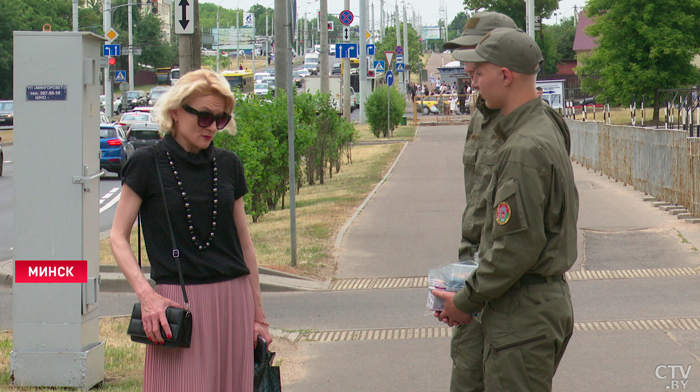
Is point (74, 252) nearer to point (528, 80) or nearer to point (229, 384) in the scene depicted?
point (229, 384)

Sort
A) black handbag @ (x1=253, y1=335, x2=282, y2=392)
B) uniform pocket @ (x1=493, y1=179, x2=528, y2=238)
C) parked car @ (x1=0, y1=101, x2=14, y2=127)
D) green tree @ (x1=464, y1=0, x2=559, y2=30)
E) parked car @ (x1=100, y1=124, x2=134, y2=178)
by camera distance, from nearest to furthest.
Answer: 1. uniform pocket @ (x1=493, y1=179, x2=528, y2=238)
2. black handbag @ (x1=253, y1=335, x2=282, y2=392)
3. parked car @ (x1=100, y1=124, x2=134, y2=178)
4. parked car @ (x1=0, y1=101, x2=14, y2=127)
5. green tree @ (x1=464, y1=0, x2=559, y2=30)

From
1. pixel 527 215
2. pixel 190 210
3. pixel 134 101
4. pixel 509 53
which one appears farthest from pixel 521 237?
pixel 134 101

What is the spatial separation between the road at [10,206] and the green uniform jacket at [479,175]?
8.89 metres

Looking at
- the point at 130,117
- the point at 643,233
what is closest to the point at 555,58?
the point at 130,117

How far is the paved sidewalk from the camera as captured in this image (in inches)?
242

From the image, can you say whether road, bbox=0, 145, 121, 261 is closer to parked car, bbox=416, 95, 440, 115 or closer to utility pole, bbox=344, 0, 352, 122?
utility pole, bbox=344, 0, 352, 122

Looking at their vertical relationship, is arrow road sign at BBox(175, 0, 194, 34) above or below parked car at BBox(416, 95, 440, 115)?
below

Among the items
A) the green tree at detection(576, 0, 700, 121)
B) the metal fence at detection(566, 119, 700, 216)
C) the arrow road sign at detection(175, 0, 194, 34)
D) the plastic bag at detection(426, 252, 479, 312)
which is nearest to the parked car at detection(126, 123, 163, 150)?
the metal fence at detection(566, 119, 700, 216)

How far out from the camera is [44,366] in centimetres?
567

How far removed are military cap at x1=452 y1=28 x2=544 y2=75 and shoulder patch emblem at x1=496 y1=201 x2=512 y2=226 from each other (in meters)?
0.52

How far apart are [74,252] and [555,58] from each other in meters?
87.9

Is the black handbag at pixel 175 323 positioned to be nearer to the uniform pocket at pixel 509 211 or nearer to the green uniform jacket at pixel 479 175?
the uniform pocket at pixel 509 211

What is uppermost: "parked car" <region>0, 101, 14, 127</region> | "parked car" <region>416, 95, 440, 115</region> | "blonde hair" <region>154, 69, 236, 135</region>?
"parked car" <region>416, 95, 440, 115</region>

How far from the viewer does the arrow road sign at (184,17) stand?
8.86 m
